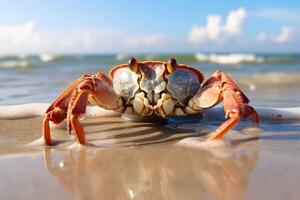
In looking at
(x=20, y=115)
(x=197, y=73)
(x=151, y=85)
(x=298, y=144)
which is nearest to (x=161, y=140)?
(x=151, y=85)

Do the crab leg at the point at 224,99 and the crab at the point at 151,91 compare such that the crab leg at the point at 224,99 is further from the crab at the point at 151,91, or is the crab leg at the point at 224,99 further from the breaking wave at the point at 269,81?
the breaking wave at the point at 269,81

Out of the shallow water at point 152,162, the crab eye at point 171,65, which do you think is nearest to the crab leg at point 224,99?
the shallow water at point 152,162

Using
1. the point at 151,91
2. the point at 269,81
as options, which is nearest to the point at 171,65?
the point at 151,91

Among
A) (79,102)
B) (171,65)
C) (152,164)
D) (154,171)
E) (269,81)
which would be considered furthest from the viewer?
(269,81)

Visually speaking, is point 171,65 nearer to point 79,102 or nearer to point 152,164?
point 79,102

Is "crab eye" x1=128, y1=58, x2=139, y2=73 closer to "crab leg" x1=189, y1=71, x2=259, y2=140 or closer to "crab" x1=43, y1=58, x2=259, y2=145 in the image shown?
"crab" x1=43, y1=58, x2=259, y2=145

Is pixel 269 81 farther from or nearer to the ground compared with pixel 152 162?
nearer to the ground

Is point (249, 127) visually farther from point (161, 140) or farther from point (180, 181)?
point (180, 181)

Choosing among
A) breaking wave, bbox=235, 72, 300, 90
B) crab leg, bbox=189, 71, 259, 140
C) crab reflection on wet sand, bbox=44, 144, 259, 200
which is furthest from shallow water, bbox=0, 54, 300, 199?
breaking wave, bbox=235, 72, 300, 90
